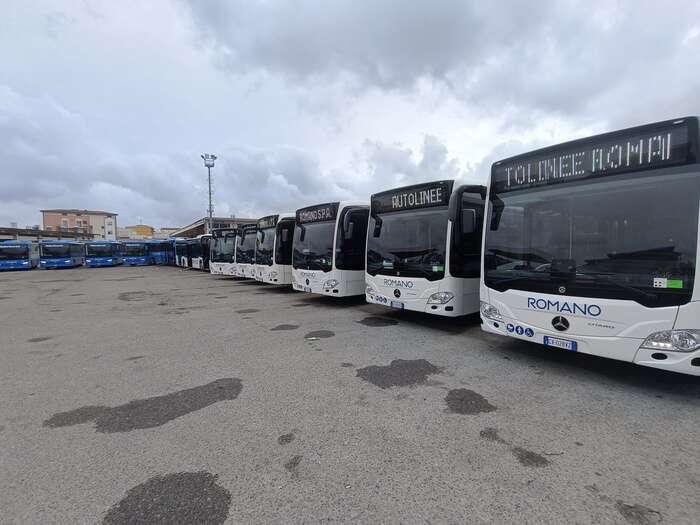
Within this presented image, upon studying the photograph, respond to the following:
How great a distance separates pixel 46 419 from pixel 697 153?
746 centimetres

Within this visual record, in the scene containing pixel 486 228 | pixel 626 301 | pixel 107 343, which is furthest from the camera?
pixel 107 343

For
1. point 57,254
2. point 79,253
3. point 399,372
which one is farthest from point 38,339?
point 79,253

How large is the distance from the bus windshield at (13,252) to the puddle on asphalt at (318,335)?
37.7 meters

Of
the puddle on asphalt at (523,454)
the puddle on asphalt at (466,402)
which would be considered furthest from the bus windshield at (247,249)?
the puddle on asphalt at (523,454)

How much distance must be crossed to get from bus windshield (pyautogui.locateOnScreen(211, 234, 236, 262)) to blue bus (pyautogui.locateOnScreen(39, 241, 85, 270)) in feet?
72.4

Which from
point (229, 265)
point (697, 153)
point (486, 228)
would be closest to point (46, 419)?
point (486, 228)

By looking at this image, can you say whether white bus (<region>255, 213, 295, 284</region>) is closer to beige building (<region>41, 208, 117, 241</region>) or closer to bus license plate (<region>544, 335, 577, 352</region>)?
bus license plate (<region>544, 335, 577, 352</region>)

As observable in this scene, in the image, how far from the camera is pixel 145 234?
104000 mm

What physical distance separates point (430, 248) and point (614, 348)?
3.48m

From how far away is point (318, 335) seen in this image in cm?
700

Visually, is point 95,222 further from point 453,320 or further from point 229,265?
point 453,320

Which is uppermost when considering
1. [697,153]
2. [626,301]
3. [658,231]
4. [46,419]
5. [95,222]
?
[95,222]

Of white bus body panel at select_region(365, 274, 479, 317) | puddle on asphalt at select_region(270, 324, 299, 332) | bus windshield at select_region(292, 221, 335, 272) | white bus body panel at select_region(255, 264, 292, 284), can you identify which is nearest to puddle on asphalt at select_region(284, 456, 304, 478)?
white bus body panel at select_region(365, 274, 479, 317)

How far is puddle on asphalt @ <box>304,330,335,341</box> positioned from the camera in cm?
678
